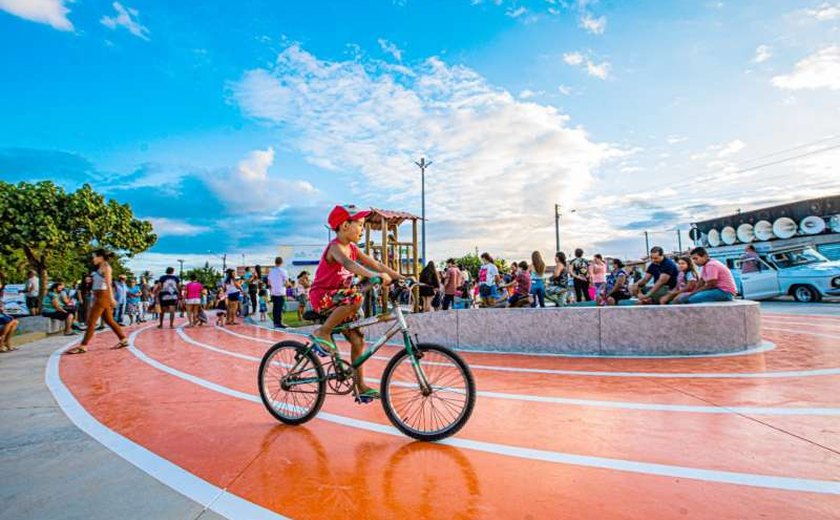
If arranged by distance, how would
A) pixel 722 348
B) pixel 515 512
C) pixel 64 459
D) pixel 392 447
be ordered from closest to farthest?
pixel 515 512
pixel 64 459
pixel 392 447
pixel 722 348

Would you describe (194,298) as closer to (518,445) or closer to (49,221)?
(518,445)

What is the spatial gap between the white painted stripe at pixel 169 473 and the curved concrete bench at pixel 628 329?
20.3 ft

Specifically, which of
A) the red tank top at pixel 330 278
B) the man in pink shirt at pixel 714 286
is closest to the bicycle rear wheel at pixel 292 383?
the red tank top at pixel 330 278

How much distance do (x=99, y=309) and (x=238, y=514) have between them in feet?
28.1

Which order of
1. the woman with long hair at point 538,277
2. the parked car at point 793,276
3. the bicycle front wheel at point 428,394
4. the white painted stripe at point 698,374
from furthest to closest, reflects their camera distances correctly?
the parked car at point 793,276
the woman with long hair at point 538,277
the white painted stripe at point 698,374
the bicycle front wheel at point 428,394

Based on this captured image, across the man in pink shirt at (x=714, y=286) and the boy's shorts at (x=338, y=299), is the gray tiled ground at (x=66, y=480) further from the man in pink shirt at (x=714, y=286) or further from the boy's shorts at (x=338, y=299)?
the man in pink shirt at (x=714, y=286)

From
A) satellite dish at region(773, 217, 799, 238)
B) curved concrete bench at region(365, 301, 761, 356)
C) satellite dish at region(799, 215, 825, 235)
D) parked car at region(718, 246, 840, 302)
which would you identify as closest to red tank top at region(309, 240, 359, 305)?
curved concrete bench at region(365, 301, 761, 356)

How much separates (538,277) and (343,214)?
26.5 feet

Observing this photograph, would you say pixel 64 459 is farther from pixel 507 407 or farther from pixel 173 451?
pixel 507 407

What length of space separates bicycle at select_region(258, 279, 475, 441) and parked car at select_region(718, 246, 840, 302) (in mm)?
18281

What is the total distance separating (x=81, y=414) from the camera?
4547 millimetres

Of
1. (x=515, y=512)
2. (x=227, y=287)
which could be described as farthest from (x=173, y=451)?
(x=227, y=287)

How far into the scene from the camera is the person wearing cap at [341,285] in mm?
4031

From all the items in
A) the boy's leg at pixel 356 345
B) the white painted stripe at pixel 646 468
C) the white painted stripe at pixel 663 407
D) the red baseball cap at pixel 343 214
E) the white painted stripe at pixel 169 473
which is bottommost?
the white painted stripe at pixel 169 473
